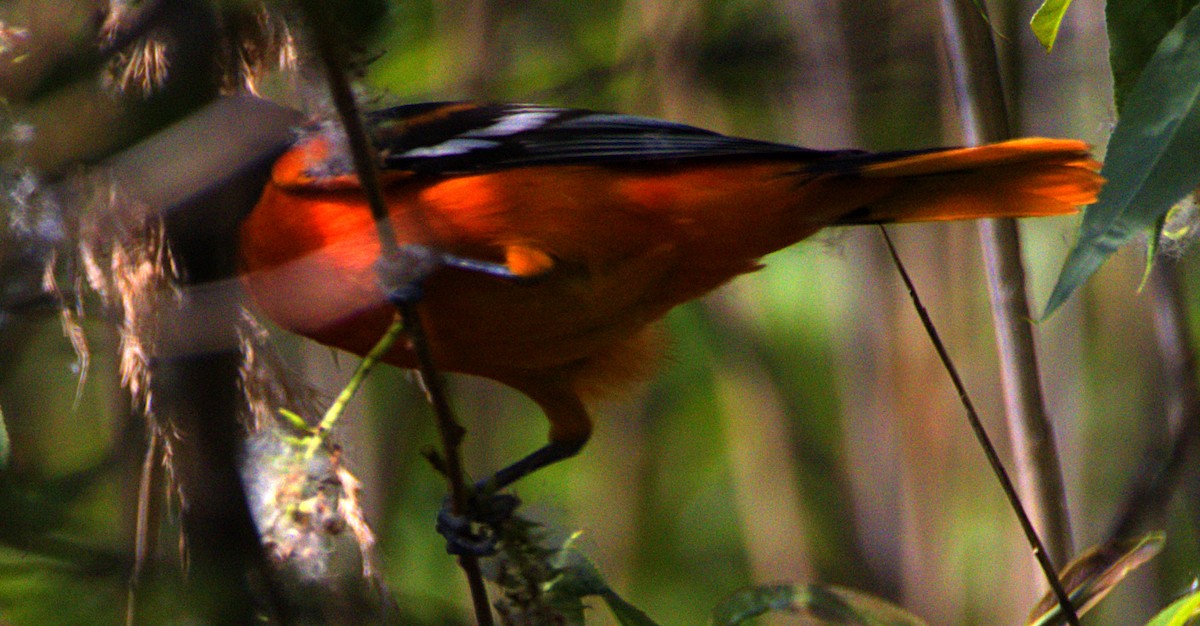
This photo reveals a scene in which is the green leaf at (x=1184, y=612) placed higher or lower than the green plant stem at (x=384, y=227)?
lower

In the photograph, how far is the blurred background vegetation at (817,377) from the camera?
375 cm

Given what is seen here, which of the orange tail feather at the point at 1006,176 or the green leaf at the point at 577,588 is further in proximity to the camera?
the orange tail feather at the point at 1006,176

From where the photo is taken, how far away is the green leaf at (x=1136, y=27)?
1658 mm

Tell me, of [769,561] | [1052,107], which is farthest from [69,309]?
[1052,107]

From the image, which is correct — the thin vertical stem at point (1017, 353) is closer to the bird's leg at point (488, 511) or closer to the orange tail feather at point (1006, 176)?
the orange tail feather at point (1006, 176)

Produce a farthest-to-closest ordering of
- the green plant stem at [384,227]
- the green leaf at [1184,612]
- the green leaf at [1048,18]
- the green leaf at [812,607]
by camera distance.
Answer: the green leaf at [812,607]
the green leaf at [1048,18]
the green leaf at [1184,612]
the green plant stem at [384,227]

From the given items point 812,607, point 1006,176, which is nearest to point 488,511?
point 812,607

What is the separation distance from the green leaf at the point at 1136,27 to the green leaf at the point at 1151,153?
4.2 inches

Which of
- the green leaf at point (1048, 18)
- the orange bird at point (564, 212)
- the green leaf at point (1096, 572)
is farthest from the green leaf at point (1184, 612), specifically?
the orange bird at point (564, 212)

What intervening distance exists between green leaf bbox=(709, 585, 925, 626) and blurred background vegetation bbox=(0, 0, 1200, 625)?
1.60 metres

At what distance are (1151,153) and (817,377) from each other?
3.23m

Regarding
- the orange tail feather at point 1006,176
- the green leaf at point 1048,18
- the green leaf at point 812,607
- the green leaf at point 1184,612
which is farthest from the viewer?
the orange tail feather at point 1006,176

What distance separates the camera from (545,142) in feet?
8.09

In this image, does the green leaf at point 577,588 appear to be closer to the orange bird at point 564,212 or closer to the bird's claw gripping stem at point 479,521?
the bird's claw gripping stem at point 479,521
